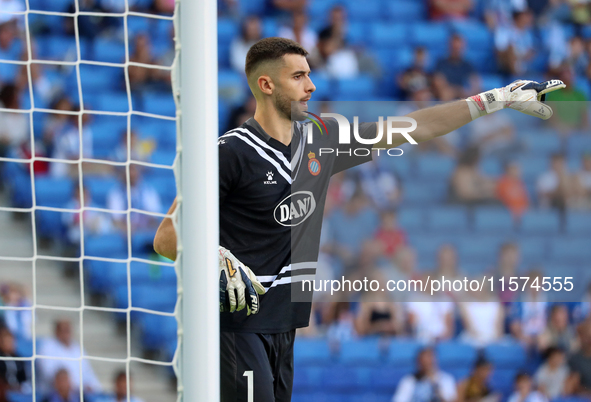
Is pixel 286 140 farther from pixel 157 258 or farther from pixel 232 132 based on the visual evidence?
pixel 157 258

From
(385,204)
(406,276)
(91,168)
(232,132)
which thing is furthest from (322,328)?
(232,132)

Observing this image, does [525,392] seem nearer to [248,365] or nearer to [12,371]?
[248,365]

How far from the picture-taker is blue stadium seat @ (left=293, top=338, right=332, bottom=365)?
5.21 metres

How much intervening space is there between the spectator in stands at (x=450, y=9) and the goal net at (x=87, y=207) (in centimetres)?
279

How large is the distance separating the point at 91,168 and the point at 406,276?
342cm

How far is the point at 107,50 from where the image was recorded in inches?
260

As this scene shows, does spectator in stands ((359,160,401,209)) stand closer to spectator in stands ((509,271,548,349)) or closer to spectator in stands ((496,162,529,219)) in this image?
spectator in stands ((496,162,529,219))

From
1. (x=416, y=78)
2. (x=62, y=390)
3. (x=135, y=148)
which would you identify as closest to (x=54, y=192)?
(x=135, y=148)

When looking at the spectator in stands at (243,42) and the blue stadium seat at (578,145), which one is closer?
the blue stadium seat at (578,145)

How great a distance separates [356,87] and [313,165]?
4.06 m

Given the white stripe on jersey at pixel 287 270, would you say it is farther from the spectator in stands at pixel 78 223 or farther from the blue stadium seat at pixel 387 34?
the blue stadium seat at pixel 387 34

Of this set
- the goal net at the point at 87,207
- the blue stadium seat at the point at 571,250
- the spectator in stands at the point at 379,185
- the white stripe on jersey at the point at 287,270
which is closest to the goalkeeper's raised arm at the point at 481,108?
the white stripe on jersey at the point at 287,270

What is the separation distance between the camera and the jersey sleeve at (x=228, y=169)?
8.55ft

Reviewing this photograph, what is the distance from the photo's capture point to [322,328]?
5164 millimetres
